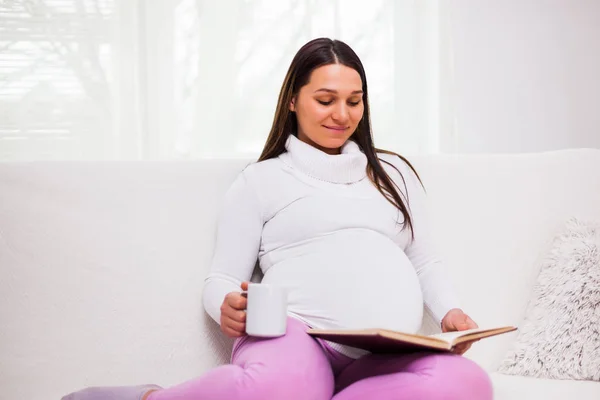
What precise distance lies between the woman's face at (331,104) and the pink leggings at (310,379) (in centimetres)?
51

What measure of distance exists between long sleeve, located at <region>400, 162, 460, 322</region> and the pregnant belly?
7 cm

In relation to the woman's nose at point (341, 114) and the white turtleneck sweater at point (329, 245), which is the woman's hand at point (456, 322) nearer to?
the white turtleneck sweater at point (329, 245)

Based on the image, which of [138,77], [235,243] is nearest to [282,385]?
[235,243]

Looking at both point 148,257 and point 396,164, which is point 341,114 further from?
point 148,257

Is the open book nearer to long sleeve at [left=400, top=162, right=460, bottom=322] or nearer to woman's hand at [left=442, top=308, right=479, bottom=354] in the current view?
woman's hand at [left=442, top=308, right=479, bottom=354]

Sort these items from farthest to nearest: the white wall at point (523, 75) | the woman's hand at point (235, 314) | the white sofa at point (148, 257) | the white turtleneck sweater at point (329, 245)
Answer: the white wall at point (523, 75) → the white sofa at point (148, 257) → the white turtleneck sweater at point (329, 245) → the woman's hand at point (235, 314)

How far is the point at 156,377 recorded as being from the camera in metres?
1.49

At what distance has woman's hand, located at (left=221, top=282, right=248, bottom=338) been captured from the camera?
1262mm

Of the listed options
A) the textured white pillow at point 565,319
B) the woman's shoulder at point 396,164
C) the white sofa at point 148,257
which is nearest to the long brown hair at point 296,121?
the woman's shoulder at point 396,164

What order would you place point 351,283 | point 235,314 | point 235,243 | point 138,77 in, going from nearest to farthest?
point 235,314 → point 351,283 → point 235,243 → point 138,77

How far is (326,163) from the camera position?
1.55 m

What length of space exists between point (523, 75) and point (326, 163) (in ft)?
5.00

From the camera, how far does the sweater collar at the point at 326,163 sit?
5.10 feet

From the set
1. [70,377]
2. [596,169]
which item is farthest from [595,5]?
[70,377]
